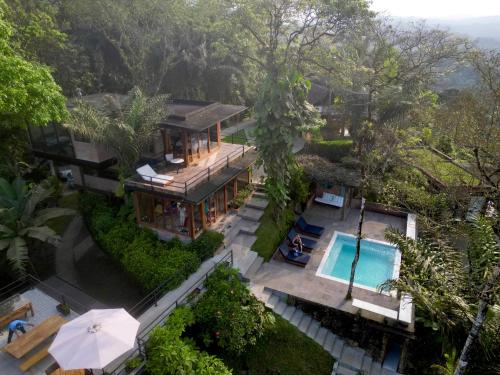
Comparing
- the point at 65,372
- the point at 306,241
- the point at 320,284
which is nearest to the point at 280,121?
the point at 306,241

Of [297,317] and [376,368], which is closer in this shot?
[376,368]

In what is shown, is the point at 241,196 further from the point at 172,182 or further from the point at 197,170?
the point at 172,182

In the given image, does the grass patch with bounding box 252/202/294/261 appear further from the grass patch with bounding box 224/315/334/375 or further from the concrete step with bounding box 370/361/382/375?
the concrete step with bounding box 370/361/382/375

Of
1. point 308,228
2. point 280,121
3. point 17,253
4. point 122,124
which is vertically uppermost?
point 280,121

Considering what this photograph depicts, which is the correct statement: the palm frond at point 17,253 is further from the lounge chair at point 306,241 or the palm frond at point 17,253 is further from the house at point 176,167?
the lounge chair at point 306,241

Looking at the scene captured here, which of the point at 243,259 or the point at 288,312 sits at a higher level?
the point at 243,259

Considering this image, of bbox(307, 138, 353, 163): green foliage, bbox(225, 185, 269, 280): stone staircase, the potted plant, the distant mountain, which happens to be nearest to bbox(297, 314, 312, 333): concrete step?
bbox(225, 185, 269, 280): stone staircase

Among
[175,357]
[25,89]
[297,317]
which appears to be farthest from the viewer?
[297,317]

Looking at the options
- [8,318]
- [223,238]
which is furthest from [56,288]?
[223,238]
